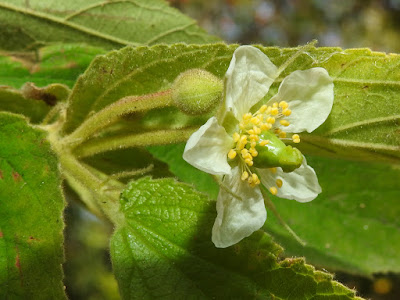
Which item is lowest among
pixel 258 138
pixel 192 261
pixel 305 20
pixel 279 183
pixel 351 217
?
pixel 305 20

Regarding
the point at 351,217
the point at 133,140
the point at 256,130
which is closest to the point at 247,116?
the point at 256,130

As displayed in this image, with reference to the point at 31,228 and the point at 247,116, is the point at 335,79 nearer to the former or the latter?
the point at 247,116

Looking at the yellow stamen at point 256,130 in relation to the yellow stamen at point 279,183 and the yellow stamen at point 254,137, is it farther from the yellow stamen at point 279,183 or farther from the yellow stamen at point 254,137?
the yellow stamen at point 279,183

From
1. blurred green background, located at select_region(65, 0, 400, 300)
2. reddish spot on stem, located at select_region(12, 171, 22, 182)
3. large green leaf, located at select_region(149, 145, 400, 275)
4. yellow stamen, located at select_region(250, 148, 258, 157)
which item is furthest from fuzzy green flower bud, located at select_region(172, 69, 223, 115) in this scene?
blurred green background, located at select_region(65, 0, 400, 300)

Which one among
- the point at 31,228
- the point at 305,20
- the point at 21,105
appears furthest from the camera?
the point at 305,20

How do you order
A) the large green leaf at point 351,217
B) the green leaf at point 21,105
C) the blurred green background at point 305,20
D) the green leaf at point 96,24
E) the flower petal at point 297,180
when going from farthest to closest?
the blurred green background at point 305,20, the large green leaf at point 351,217, the green leaf at point 96,24, the green leaf at point 21,105, the flower petal at point 297,180

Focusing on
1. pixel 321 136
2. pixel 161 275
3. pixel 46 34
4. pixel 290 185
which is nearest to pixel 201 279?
pixel 161 275

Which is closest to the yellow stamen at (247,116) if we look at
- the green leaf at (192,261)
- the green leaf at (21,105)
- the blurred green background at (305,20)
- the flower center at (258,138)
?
the flower center at (258,138)
